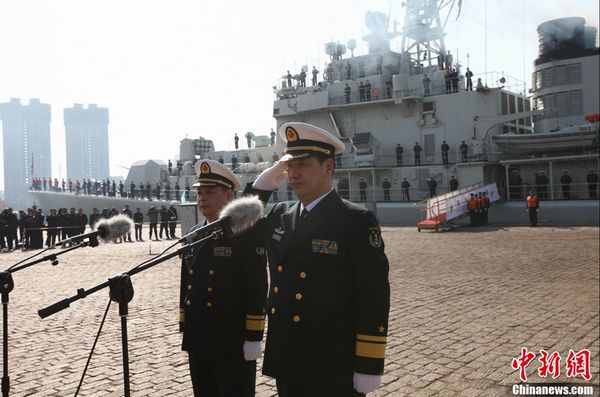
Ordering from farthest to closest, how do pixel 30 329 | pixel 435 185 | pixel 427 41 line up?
pixel 427 41
pixel 435 185
pixel 30 329

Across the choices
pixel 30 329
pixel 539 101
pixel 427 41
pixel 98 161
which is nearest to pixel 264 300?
pixel 30 329

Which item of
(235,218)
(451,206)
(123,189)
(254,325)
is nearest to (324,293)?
(235,218)

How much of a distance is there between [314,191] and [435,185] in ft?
83.0

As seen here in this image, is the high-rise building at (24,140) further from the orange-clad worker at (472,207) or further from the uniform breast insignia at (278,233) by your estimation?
the uniform breast insignia at (278,233)

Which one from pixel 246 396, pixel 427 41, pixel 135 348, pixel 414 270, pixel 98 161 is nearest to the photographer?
pixel 246 396

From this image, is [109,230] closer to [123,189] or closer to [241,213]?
[241,213]

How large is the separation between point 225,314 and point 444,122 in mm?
27831

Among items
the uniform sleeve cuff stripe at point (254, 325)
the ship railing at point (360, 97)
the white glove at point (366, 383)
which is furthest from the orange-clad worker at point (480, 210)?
the white glove at point (366, 383)

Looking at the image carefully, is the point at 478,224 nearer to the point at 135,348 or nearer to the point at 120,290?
the point at 135,348

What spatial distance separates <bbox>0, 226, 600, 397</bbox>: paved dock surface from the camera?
4.80 m

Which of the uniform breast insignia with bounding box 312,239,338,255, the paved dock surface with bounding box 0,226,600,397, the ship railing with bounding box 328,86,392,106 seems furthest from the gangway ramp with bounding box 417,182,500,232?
the uniform breast insignia with bounding box 312,239,338,255

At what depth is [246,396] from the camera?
10.7 ft

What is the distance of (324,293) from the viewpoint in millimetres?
2682

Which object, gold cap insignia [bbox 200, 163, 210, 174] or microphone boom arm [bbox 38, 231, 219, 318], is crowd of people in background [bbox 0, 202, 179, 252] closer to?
gold cap insignia [bbox 200, 163, 210, 174]
